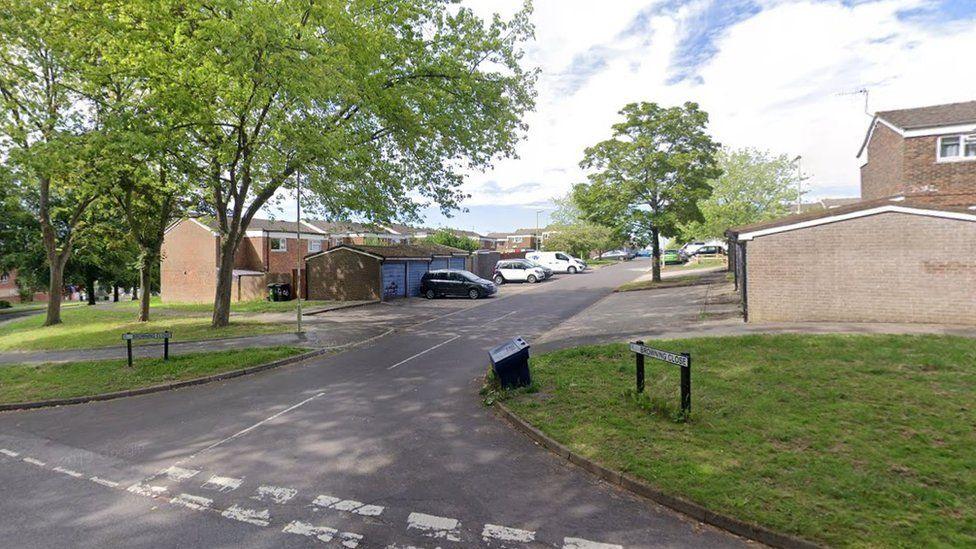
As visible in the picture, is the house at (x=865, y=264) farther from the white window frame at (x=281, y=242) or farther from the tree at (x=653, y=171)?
the white window frame at (x=281, y=242)

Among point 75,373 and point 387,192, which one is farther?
point 387,192

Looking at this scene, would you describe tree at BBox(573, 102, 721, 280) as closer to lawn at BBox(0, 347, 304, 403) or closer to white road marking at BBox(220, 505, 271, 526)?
lawn at BBox(0, 347, 304, 403)

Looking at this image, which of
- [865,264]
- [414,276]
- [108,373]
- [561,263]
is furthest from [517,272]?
[108,373]

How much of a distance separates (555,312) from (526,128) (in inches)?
291

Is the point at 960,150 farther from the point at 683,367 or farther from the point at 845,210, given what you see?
the point at 683,367

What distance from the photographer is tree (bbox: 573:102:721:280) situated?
24.3 metres

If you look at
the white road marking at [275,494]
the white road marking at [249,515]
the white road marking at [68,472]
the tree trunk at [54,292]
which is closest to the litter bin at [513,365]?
the white road marking at [275,494]

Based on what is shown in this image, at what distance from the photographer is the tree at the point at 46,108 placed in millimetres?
12727

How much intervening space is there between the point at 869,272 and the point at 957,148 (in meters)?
8.87

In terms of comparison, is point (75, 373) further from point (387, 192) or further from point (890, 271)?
point (890, 271)

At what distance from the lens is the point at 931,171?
666 inches

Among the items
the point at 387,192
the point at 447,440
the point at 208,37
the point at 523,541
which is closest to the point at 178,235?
the point at 387,192

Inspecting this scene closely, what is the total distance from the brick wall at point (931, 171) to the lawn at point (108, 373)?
849 inches

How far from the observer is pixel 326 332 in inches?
648
